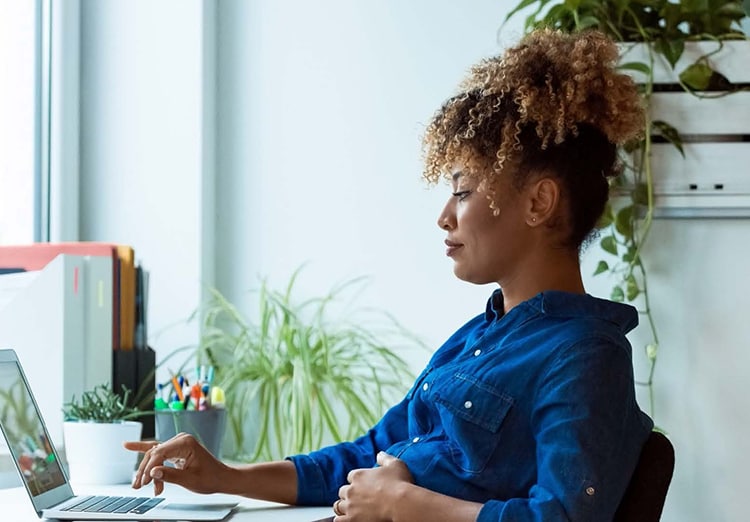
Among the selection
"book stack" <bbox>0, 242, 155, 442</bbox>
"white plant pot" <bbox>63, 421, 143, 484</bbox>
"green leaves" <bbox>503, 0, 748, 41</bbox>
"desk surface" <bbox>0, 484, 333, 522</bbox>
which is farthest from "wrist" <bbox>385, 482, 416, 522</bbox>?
"green leaves" <bbox>503, 0, 748, 41</bbox>

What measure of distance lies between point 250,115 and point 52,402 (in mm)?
823

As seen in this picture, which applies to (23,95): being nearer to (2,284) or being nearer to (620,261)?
(2,284)

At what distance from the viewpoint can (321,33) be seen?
7.65 ft

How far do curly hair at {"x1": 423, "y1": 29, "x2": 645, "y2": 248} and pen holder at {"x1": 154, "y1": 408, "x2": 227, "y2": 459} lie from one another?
2.37ft

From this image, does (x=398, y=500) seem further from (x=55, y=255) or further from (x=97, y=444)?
(x=55, y=255)

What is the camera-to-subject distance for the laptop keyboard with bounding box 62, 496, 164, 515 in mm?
1325

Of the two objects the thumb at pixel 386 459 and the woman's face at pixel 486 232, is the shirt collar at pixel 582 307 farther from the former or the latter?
the thumb at pixel 386 459

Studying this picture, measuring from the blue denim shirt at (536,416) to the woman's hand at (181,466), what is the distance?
9.5 inches

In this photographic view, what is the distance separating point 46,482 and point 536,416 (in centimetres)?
63

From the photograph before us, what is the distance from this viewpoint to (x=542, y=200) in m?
1.26

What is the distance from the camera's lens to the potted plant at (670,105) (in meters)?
1.88

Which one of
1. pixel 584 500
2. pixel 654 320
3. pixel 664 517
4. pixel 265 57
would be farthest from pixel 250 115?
pixel 584 500

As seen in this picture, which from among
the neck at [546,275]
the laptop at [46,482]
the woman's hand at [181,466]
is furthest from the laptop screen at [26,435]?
the neck at [546,275]

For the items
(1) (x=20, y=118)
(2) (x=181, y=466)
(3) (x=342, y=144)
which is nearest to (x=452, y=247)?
(2) (x=181, y=466)
